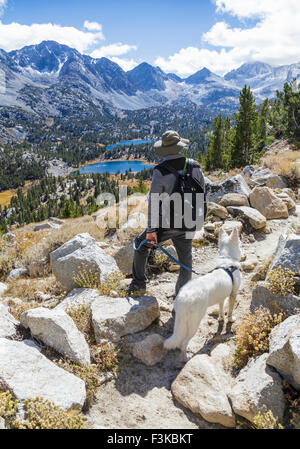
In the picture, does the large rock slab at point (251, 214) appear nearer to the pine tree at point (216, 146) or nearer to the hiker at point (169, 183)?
the hiker at point (169, 183)

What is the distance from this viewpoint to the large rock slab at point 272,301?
4270 millimetres

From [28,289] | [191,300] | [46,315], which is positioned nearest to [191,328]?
[191,300]

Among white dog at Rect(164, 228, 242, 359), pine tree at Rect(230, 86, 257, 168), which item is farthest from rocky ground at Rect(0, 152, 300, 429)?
pine tree at Rect(230, 86, 257, 168)

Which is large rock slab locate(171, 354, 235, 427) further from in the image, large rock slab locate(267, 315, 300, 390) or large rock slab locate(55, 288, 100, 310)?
large rock slab locate(55, 288, 100, 310)

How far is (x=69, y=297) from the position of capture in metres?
5.47

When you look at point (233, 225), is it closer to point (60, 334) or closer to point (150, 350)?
point (150, 350)

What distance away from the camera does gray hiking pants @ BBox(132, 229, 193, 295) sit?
4.60 m

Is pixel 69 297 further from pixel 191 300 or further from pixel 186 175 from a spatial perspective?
pixel 186 175

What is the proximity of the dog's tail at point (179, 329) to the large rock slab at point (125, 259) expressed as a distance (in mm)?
2975

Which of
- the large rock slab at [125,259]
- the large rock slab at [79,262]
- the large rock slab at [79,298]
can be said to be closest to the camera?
the large rock slab at [79,298]

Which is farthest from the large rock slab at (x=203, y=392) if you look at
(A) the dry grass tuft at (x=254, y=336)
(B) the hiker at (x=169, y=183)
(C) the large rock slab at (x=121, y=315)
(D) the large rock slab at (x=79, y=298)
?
(D) the large rock slab at (x=79, y=298)

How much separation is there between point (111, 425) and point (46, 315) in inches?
68.1

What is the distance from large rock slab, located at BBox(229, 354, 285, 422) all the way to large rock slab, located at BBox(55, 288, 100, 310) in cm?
284

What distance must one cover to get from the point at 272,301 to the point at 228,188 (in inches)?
258
